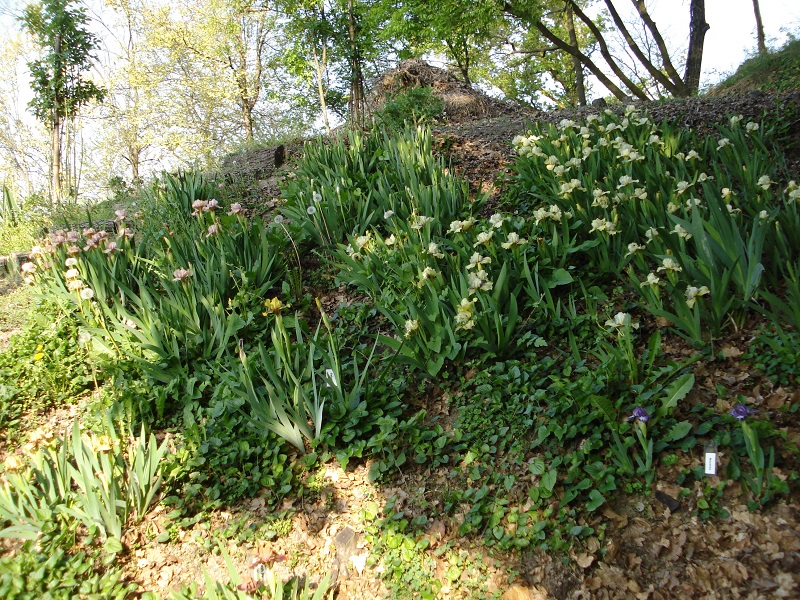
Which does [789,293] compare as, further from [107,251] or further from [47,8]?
[47,8]

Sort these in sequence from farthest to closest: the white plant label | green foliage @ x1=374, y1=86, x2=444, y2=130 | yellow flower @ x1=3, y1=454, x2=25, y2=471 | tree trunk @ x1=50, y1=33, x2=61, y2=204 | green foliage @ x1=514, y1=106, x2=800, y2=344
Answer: tree trunk @ x1=50, y1=33, x2=61, y2=204, green foliage @ x1=374, y1=86, x2=444, y2=130, the white plant label, green foliage @ x1=514, y1=106, x2=800, y2=344, yellow flower @ x1=3, y1=454, x2=25, y2=471

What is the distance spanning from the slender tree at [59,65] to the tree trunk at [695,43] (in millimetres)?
10407

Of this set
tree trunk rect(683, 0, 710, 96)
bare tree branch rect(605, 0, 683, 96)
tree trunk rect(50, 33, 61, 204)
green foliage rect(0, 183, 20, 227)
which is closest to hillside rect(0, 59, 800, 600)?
green foliage rect(0, 183, 20, 227)

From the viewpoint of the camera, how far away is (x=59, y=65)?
9070mm

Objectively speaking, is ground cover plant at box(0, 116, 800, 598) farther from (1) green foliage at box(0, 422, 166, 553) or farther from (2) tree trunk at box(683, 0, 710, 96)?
(2) tree trunk at box(683, 0, 710, 96)

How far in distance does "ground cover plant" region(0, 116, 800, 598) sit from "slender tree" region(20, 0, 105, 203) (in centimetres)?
661

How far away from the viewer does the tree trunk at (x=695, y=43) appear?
29.3 feet

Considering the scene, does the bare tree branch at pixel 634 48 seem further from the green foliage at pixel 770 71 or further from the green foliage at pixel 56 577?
the green foliage at pixel 56 577

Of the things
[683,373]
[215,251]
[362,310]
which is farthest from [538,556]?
[215,251]

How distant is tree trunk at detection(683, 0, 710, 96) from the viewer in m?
8.95

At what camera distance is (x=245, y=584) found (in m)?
1.94

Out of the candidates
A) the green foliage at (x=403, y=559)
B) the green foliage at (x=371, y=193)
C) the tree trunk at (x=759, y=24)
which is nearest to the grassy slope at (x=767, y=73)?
the tree trunk at (x=759, y=24)

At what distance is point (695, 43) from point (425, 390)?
9.32 metres

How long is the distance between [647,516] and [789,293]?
1.16 meters
